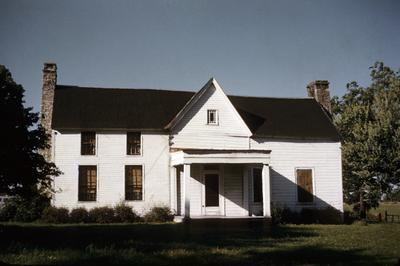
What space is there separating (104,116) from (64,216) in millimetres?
6496

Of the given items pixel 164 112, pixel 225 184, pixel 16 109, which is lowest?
pixel 225 184

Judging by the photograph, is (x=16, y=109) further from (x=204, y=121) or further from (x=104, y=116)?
(x=204, y=121)

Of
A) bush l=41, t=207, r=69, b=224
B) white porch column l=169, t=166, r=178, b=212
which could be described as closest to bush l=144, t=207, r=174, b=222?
white porch column l=169, t=166, r=178, b=212

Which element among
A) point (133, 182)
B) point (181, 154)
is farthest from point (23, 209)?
point (181, 154)

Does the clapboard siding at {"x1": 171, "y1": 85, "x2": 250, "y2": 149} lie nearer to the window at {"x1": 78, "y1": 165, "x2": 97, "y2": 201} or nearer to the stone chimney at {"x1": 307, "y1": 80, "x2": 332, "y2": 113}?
the window at {"x1": 78, "y1": 165, "x2": 97, "y2": 201}

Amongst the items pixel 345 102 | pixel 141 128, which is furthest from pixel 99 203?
pixel 345 102

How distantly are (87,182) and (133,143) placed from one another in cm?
356

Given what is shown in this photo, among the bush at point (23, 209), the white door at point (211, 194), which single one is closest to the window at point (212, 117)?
the white door at point (211, 194)

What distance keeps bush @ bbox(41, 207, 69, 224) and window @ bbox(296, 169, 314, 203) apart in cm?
1448

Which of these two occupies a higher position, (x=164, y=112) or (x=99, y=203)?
(x=164, y=112)

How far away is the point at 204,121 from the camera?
2889cm

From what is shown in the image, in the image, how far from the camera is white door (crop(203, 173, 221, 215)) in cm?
2775

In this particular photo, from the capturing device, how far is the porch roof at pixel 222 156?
25641 millimetres

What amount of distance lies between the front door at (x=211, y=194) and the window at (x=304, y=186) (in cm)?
574
